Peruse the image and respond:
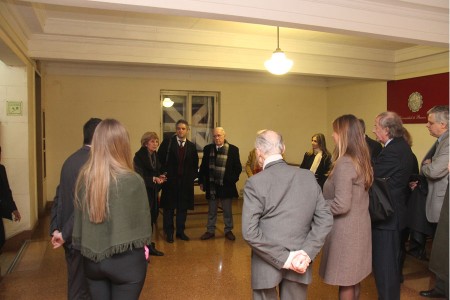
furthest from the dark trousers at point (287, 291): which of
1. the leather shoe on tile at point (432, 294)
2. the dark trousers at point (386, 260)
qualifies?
the leather shoe on tile at point (432, 294)

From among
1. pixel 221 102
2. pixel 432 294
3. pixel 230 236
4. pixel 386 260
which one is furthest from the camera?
pixel 221 102

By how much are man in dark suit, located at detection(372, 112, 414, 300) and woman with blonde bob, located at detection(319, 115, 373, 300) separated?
1.12 feet

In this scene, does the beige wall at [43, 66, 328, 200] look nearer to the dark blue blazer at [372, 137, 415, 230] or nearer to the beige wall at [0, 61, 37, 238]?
the beige wall at [0, 61, 37, 238]

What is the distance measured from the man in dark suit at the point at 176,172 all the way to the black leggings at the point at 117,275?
119 inches

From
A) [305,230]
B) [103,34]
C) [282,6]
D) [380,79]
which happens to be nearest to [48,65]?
[103,34]

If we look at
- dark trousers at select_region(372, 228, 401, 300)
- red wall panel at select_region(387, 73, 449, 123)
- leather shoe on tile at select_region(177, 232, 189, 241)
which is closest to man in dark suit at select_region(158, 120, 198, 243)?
leather shoe on tile at select_region(177, 232, 189, 241)

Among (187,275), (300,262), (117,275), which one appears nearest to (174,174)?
(187,275)

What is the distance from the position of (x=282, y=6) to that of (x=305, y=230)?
2.09 metres

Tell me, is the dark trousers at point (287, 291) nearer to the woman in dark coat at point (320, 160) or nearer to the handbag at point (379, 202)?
the handbag at point (379, 202)

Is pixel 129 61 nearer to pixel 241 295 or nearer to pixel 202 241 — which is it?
pixel 202 241

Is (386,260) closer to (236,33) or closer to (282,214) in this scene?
(282,214)

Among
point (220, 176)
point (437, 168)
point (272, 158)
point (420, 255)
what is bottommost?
point (420, 255)

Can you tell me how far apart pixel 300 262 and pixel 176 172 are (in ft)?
10.7

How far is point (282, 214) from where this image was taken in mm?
1998
